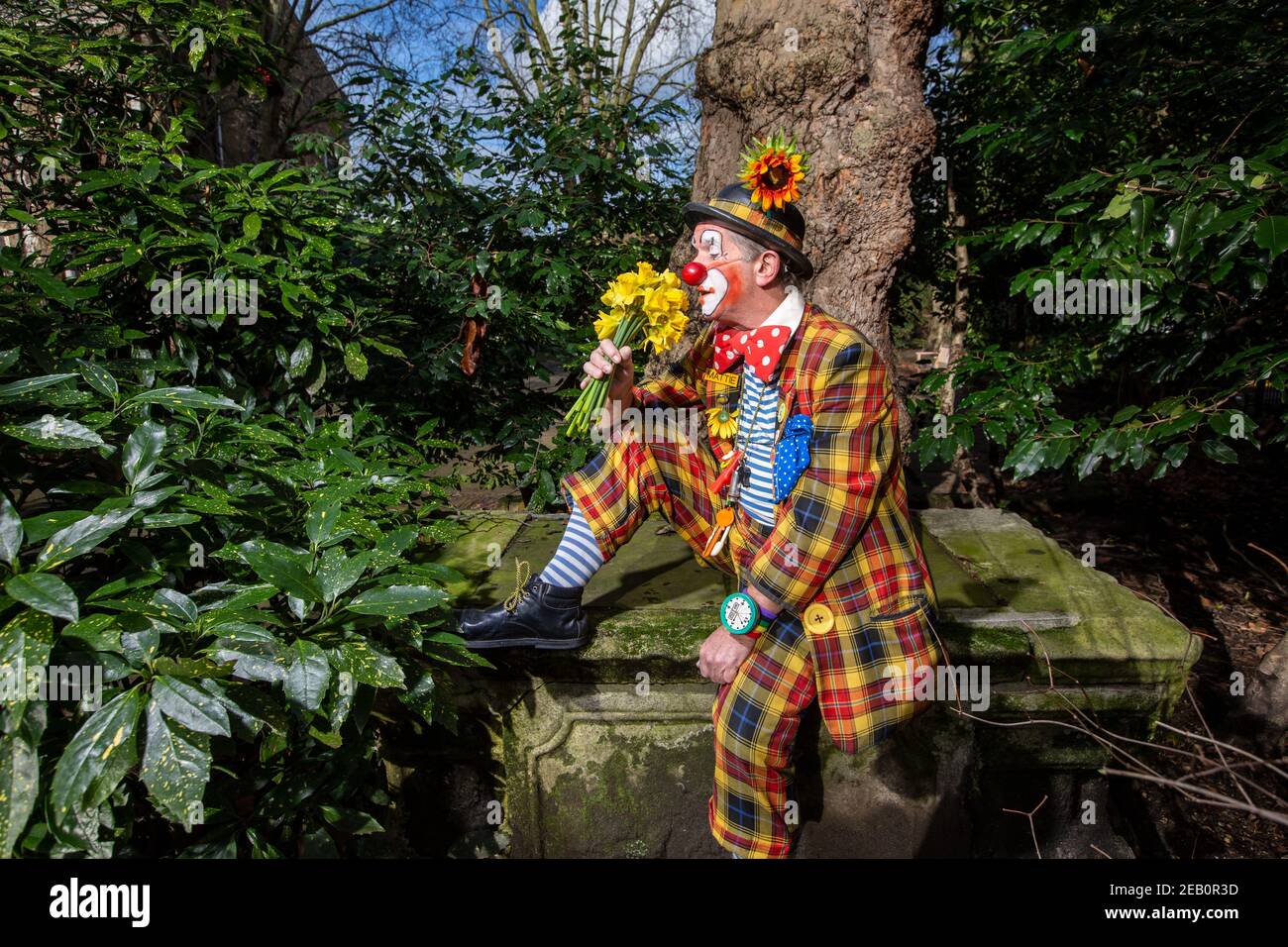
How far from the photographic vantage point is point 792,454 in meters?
1.79

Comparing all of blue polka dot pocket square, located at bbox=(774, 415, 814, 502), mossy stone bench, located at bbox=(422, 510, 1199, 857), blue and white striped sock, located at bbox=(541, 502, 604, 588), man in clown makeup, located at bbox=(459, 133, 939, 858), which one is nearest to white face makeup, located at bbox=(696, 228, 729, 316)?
man in clown makeup, located at bbox=(459, 133, 939, 858)

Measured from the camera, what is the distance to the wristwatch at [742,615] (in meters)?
1.75

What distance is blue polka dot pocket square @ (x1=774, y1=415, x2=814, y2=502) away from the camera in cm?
178

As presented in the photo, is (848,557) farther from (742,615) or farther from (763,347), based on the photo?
(763,347)

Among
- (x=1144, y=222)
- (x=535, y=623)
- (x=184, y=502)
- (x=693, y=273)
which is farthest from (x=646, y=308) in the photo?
(x=1144, y=222)

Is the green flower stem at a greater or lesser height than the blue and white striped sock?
greater

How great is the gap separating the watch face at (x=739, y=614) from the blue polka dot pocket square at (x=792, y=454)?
258 mm

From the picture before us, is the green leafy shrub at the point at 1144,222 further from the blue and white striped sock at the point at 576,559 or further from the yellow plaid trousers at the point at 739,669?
the blue and white striped sock at the point at 576,559

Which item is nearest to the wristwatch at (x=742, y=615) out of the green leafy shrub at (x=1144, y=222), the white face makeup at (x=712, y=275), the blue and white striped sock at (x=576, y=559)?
the blue and white striped sock at (x=576, y=559)

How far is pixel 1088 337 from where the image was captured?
2.93 meters

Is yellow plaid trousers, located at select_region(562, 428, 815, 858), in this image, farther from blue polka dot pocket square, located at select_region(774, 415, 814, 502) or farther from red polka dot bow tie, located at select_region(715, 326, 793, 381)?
red polka dot bow tie, located at select_region(715, 326, 793, 381)

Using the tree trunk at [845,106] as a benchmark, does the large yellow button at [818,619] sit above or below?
below

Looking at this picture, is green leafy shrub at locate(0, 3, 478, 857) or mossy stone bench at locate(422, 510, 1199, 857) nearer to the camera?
green leafy shrub at locate(0, 3, 478, 857)
